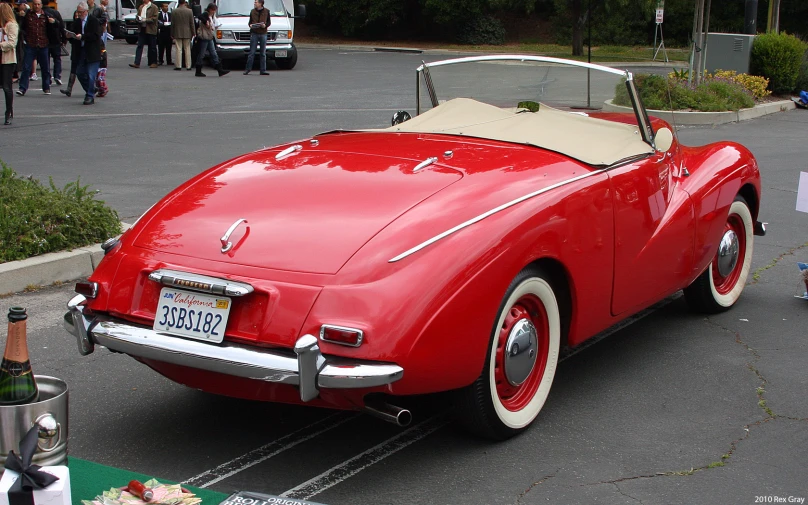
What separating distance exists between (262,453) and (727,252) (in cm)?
326

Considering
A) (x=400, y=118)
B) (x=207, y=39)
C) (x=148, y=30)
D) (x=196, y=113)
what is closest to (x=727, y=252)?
(x=400, y=118)

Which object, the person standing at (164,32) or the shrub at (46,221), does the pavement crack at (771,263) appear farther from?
the person standing at (164,32)

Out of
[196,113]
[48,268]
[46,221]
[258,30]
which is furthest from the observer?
[258,30]

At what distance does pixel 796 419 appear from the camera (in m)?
4.24

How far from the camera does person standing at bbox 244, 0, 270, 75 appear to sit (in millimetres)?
22734

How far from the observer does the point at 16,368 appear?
339 cm

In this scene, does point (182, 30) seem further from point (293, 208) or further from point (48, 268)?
point (293, 208)

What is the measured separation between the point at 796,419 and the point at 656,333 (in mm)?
1278

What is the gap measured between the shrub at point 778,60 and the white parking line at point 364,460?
17.4 m

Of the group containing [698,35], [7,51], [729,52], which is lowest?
[7,51]

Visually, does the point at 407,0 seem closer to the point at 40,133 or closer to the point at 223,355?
the point at 40,133

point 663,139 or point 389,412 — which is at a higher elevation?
point 663,139

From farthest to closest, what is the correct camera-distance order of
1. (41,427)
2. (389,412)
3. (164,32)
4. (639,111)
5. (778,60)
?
(164,32)
(778,60)
(639,111)
(389,412)
(41,427)

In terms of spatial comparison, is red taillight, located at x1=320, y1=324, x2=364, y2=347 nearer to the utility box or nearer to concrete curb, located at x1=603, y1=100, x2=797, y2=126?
concrete curb, located at x1=603, y1=100, x2=797, y2=126
